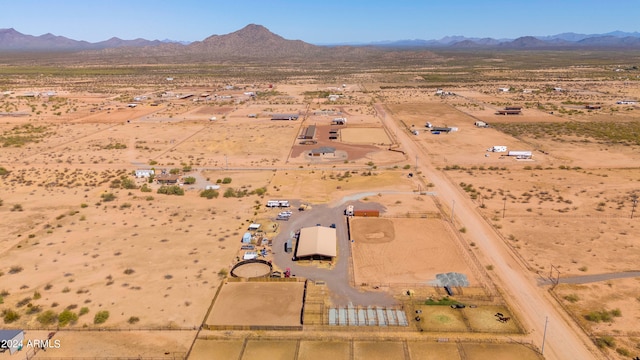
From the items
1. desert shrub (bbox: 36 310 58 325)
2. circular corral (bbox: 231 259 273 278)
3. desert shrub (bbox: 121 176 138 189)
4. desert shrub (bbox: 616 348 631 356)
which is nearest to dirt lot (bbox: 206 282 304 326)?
circular corral (bbox: 231 259 273 278)

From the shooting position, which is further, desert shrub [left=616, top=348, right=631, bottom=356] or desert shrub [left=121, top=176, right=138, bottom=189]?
desert shrub [left=121, top=176, right=138, bottom=189]

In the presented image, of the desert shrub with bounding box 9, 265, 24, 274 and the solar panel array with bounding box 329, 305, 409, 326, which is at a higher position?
the desert shrub with bounding box 9, 265, 24, 274

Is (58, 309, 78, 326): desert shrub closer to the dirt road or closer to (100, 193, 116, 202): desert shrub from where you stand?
(100, 193, 116, 202): desert shrub

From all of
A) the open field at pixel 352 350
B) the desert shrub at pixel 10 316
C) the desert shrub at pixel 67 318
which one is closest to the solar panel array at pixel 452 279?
the open field at pixel 352 350

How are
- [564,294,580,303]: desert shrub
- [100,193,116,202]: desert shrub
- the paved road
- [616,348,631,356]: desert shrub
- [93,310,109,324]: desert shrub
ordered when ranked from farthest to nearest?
[100,193,116,202]: desert shrub → the paved road → [564,294,580,303]: desert shrub → [93,310,109,324]: desert shrub → [616,348,631,356]: desert shrub

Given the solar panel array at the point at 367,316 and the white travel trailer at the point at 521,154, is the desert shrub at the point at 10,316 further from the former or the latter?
the white travel trailer at the point at 521,154

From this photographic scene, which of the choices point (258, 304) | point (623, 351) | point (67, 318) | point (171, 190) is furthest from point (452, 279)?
point (171, 190)

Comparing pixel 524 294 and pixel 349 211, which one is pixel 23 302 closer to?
pixel 349 211
